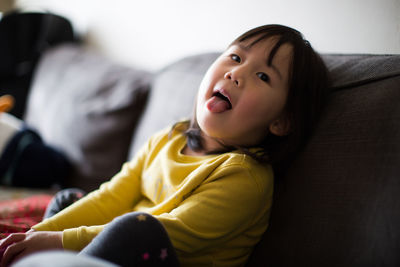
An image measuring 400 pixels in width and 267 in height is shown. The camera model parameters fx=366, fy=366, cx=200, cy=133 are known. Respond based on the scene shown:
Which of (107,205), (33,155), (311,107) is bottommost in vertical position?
(33,155)

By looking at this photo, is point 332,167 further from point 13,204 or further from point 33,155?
point 33,155

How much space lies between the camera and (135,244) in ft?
1.81

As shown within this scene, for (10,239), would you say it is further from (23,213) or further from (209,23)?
(209,23)

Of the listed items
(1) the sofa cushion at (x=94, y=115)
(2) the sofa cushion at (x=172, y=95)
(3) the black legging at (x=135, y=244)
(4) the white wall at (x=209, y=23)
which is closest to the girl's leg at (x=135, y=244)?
(3) the black legging at (x=135, y=244)

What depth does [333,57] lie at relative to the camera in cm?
81

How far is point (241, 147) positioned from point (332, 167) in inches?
7.8

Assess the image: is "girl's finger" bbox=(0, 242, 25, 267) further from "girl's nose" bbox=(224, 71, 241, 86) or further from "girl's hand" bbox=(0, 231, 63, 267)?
"girl's nose" bbox=(224, 71, 241, 86)

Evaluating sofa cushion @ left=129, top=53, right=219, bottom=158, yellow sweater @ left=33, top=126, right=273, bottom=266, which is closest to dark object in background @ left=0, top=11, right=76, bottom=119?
sofa cushion @ left=129, top=53, right=219, bottom=158

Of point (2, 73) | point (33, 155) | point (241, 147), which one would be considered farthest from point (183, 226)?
point (2, 73)

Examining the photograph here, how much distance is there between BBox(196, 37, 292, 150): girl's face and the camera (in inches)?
28.6

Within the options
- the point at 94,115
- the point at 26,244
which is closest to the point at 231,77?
the point at 26,244

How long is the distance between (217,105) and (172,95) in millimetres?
409

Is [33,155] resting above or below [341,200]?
below

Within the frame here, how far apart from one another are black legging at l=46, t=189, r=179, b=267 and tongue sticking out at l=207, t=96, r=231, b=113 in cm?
27
